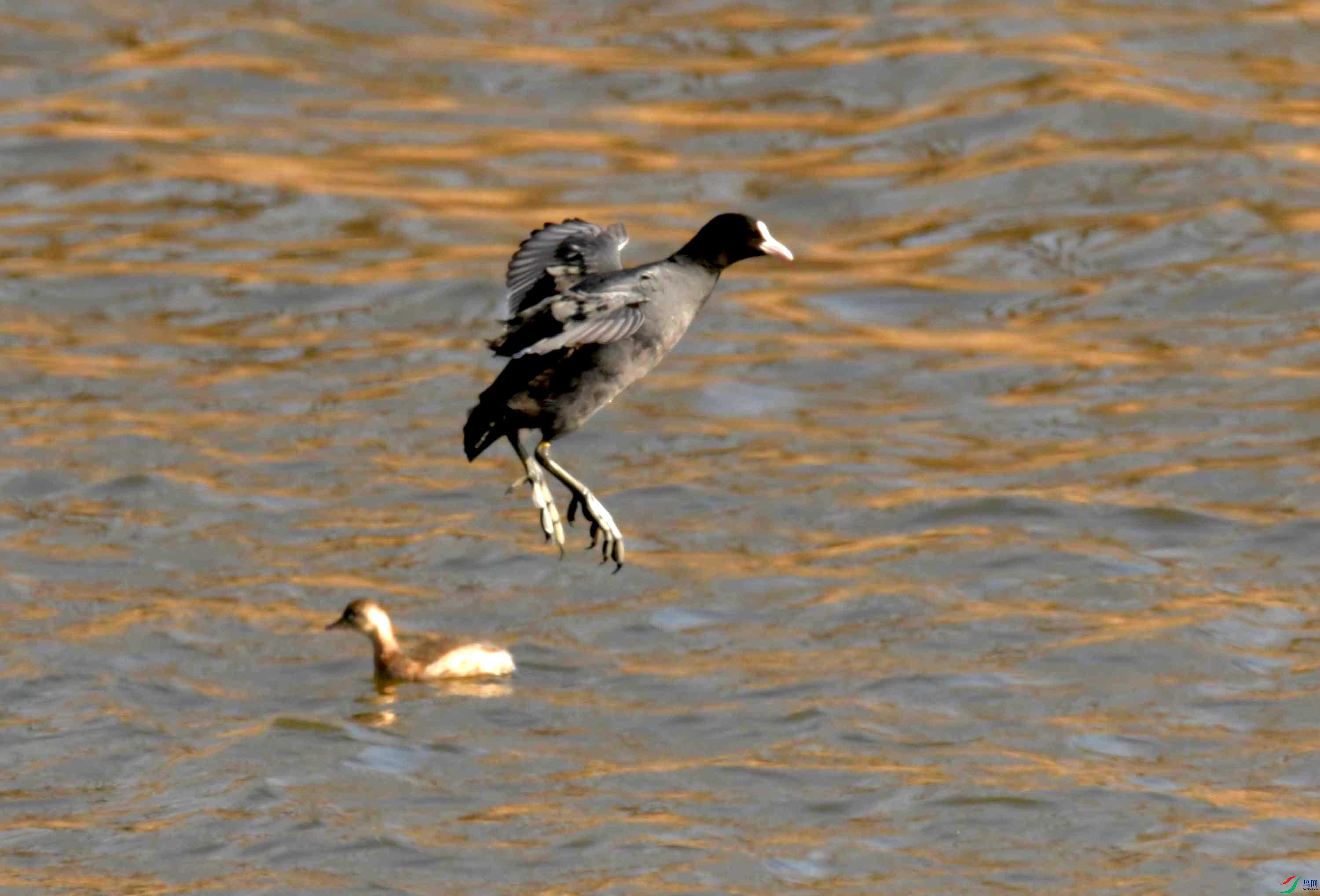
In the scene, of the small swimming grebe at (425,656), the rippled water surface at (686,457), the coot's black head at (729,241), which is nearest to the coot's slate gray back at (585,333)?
the coot's black head at (729,241)

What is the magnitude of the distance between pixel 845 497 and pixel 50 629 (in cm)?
539

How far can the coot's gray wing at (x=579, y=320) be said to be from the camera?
9383 mm

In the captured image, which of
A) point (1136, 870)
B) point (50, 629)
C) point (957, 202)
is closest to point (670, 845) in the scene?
point (1136, 870)

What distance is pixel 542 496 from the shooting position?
10.4 m

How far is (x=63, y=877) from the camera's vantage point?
12.8m

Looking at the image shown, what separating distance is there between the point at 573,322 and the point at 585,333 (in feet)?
0.32

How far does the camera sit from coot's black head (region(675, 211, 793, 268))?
393 inches

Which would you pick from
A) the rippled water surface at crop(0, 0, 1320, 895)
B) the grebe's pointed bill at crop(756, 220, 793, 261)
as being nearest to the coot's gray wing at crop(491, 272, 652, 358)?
the grebe's pointed bill at crop(756, 220, 793, 261)

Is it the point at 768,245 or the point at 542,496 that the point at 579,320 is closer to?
the point at 768,245

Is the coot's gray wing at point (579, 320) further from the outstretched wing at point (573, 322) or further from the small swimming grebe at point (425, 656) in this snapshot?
the small swimming grebe at point (425, 656)

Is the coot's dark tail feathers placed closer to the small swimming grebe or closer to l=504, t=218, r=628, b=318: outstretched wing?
l=504, t=218, r=628, b=318: outstretched wing

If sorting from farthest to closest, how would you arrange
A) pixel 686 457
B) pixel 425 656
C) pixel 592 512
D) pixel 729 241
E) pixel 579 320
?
pixel 686 457 → pixel 425 656 → pixel 592 512 → pixel 729 241 → pixel 579 320

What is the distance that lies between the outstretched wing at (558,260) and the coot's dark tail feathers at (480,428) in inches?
16.8

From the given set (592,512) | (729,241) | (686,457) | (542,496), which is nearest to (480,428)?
(542,496)
